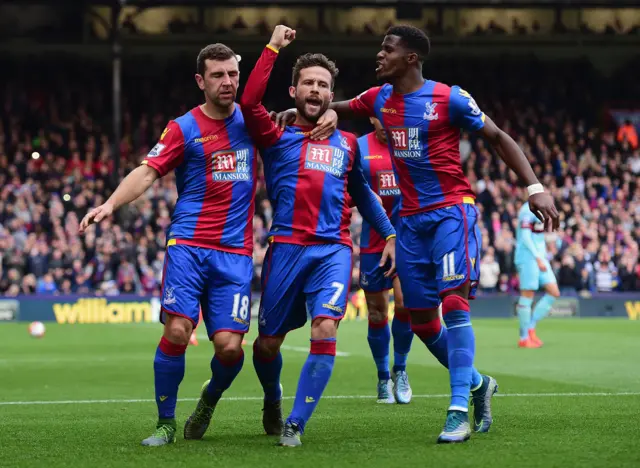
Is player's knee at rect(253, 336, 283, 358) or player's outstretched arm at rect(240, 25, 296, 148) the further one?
player's knee at rect(253, 336, 283, 358)

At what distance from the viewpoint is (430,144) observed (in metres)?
7.80

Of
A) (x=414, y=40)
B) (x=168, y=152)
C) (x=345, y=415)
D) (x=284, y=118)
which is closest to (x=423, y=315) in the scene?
(x=345, y=415)

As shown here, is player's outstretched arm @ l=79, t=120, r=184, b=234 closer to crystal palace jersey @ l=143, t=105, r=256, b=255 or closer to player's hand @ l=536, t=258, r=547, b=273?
crystal palace jersey @ l=143, t=105, r=256, b=255

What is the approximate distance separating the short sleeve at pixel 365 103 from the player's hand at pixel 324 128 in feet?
1.49

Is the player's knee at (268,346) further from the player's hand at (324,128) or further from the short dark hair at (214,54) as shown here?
the short dark hair at (214,54)

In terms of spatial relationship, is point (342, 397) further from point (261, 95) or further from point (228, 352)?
point (261, 95)

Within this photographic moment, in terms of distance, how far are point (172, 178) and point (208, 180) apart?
2420cm

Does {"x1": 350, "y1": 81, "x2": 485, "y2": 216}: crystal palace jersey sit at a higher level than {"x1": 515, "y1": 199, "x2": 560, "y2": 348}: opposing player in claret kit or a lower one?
higher

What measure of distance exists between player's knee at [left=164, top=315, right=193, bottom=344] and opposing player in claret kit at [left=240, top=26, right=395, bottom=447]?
53cm

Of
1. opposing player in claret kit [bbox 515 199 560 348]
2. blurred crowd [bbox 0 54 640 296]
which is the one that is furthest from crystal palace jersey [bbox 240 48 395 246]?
blurred crowd [bbox 0 54 640 296]

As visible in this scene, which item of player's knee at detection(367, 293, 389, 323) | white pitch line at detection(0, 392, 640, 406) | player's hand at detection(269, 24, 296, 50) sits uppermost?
player's hand at detection(269, 24, 296, 50)

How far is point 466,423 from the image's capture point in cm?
724

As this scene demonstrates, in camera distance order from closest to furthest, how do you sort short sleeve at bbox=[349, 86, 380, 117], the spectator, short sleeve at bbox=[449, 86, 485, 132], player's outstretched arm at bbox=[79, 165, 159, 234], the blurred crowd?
player's outstretched arm at bbox=[79, 165, 159, 234] < short sleeve at bbox=[449, 86, 485, 132] < short sleeve at bbox=[349, 86, 380, 117] < the blurred crowd < the spectator

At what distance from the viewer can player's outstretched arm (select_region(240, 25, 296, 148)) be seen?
7.52 m
